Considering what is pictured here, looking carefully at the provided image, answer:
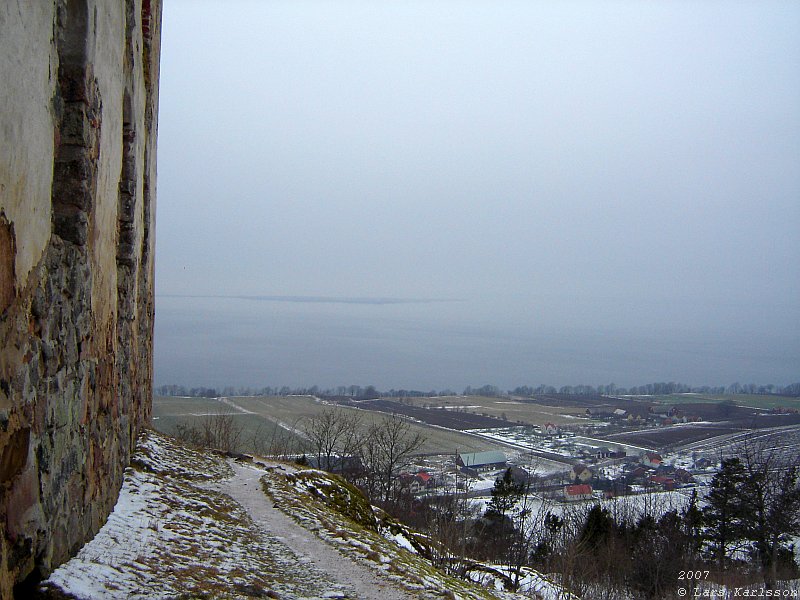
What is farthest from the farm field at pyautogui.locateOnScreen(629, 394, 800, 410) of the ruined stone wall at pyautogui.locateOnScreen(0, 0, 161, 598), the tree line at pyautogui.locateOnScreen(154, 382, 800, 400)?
the ruined stone wall at pyautogui.locateOnScreen(0, 0, 161, 598)

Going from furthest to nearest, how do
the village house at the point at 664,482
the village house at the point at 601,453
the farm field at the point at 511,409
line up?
the farm field at the point at 511,409 < the village house at the point at 601,453 < the village house at the point at 664,482

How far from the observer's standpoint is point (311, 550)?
6848 mm

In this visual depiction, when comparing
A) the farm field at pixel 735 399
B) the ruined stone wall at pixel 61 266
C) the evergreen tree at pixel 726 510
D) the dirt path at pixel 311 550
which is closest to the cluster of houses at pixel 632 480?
the evergreen tree at pixel 726 510

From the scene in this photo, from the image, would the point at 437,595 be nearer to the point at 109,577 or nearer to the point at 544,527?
the point at 109,577

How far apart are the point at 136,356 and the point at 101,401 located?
10.2 feet

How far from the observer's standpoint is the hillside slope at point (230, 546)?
4.59 m

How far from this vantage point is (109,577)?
4.30 m

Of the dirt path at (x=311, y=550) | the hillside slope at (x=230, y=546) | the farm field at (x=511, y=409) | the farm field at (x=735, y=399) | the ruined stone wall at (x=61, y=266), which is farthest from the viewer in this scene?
the farm field at (x=511, y=409)

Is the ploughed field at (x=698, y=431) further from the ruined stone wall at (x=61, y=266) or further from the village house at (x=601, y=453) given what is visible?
the ruined stone wall at (x=61, y=266)

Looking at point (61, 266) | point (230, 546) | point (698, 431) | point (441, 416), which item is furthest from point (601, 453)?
point (61, 266)

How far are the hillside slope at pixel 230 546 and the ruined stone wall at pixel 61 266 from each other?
37 cm

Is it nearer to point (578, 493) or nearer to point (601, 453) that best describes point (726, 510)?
point (578, 493)

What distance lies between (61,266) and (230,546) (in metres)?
3.67

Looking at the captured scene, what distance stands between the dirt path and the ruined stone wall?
210 cm
